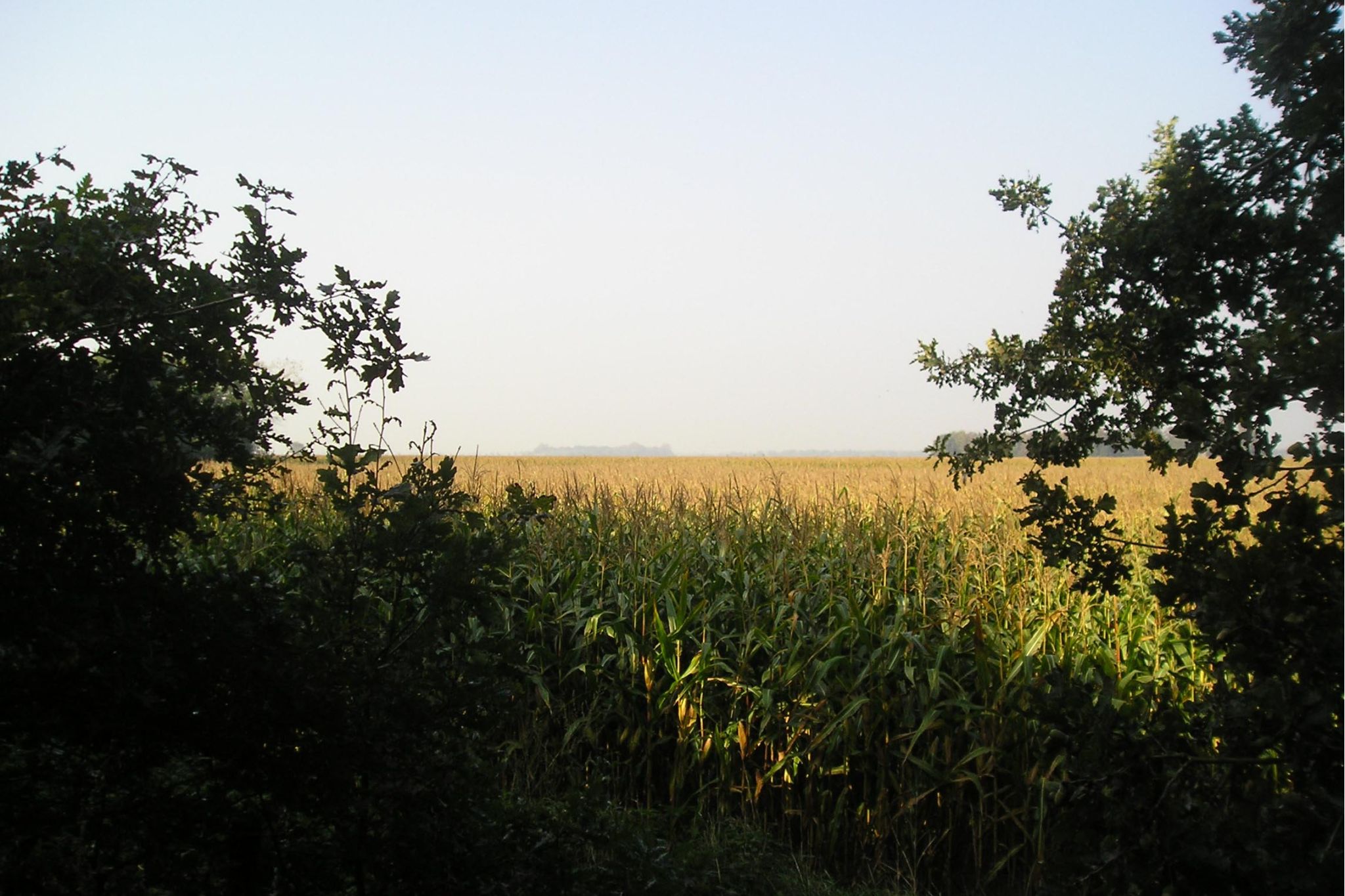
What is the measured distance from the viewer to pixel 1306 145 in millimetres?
2977

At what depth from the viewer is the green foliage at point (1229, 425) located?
2385 mm

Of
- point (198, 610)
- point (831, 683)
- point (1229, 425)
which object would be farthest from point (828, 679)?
point (198, 610)

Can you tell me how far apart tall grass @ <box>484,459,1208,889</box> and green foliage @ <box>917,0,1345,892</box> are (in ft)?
3.62

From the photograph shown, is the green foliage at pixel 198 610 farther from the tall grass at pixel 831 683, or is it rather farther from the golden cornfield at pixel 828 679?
the tall grass at pixel 831 683

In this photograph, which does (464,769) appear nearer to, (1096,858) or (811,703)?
(1096,858)

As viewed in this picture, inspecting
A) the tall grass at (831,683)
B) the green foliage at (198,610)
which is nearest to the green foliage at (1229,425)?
the tall grass at (831,683)

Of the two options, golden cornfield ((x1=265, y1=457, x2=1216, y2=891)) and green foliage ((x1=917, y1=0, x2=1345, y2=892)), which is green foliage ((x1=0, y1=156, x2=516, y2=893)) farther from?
green foliage ((x1=917, y1=0, x2=1345, y2=892))

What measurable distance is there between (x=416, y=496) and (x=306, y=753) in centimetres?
81

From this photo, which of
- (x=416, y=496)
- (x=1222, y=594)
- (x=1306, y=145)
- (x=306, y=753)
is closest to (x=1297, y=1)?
(x=1306, y=145)

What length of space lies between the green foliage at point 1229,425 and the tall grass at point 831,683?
3.62ft

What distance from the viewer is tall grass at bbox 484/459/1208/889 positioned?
15.9 feet

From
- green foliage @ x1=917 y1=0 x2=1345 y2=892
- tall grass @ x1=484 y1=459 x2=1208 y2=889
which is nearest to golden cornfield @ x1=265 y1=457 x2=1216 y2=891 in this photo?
tall grass @ x1=484 y1=459 x2=1208 y2=889

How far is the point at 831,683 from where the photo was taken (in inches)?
204

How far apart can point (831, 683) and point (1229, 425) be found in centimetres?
296
